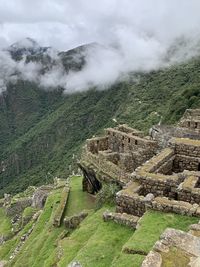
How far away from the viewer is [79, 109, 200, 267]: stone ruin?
1212 centimetres

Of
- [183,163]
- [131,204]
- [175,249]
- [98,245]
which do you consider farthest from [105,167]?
[175,249]

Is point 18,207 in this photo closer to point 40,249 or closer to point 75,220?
point 40,249

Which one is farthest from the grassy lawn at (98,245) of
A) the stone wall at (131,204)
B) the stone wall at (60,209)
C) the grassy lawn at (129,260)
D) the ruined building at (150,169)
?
the stone wall at (60,209)

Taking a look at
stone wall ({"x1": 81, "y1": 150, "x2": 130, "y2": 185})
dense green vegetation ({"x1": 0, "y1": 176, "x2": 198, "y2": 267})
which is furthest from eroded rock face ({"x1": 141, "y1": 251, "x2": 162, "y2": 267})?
stone wall ({"x1": 81, "y1": 150, "x2": 130, "y2": 185})

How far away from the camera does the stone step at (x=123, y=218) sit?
12.5m

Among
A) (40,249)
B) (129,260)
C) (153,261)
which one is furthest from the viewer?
(40,249)

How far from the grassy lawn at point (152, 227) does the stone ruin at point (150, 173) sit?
0.25m

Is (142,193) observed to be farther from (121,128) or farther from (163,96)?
(163,96)

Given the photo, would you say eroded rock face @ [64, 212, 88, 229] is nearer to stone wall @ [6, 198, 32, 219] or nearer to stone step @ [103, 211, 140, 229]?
stone step @ [103, 211, 140, 229]

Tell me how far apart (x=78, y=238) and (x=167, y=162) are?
4.28m

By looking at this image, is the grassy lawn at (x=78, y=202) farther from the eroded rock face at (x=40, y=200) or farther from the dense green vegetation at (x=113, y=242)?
the eroded rock face at (x=40, y=200)

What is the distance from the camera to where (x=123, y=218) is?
42.0ft

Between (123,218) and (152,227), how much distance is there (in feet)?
5.97

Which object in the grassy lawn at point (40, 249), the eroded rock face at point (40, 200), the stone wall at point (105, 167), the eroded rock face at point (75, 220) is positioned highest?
the stone wall at point (105, 167)
